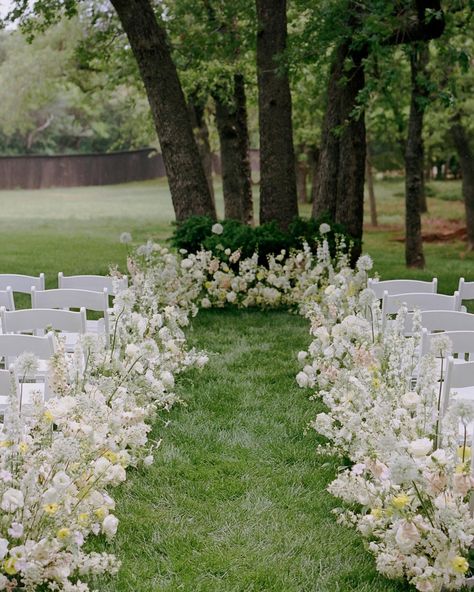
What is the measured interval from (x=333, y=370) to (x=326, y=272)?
452cm

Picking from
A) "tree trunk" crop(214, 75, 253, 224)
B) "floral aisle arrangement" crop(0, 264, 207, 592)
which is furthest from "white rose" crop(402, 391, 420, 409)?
"tree trunk" crop(214, 75, 253, 224)

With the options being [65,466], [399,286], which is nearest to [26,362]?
[65,466]

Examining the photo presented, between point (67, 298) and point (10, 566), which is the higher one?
point (67, 298)

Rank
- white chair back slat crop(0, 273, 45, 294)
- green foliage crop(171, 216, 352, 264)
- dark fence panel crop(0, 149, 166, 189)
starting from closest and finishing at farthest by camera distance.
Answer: white chair back slat crop(0, 273, 45, 294), green foliage crop(171, 216, 352, 264), dark fence panel crop(0, 149, 166, 189)

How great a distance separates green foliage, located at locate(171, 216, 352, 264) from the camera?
12.0 meters

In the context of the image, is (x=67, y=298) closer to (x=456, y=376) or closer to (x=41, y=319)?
(x=41, y=319)

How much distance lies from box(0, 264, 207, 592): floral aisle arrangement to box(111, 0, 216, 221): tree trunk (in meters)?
6.70

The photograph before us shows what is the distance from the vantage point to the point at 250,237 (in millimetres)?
12031

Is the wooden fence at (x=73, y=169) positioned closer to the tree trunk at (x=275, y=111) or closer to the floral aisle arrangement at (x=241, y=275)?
the tree trunk at (x=275, y=111)

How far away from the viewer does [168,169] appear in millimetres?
12977

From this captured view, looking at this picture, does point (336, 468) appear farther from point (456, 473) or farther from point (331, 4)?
point (331, 4)

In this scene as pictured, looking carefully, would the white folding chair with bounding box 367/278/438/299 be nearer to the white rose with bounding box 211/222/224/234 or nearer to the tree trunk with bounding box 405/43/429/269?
the white rose with bounding box 211/222/224/234

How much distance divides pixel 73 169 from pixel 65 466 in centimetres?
4877

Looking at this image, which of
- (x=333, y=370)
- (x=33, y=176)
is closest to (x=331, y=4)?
(x=333, y=370)
